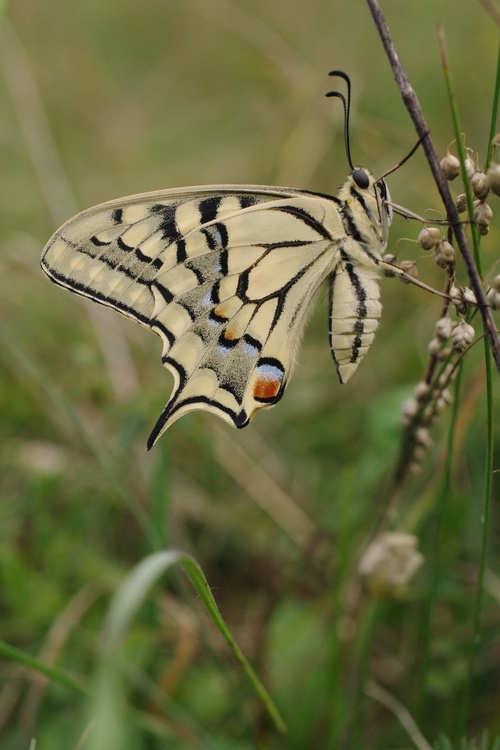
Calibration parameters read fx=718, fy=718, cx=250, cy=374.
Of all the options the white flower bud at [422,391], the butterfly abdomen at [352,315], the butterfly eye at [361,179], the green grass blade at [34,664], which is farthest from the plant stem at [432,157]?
the green grass blade at [34,664]

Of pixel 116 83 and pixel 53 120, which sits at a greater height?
pixel 116 83

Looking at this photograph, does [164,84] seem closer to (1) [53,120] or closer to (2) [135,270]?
(1) [53,120]

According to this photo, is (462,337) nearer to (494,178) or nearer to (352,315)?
(494,178)

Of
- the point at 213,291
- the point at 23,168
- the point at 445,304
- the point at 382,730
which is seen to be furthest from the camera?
the point at 23,168

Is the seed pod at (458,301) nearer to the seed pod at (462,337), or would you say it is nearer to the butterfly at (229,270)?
the seed pod at (462,337)

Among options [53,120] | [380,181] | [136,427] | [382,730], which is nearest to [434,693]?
[382,730]

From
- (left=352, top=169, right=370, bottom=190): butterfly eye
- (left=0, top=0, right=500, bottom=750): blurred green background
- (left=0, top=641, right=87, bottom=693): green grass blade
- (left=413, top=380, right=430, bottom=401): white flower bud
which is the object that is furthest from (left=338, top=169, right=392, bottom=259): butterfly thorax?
(left=0, top=641, right=87, bottom=693): green grass blade

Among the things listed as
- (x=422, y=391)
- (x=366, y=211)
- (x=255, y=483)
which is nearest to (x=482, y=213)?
(x=422, y=391)
